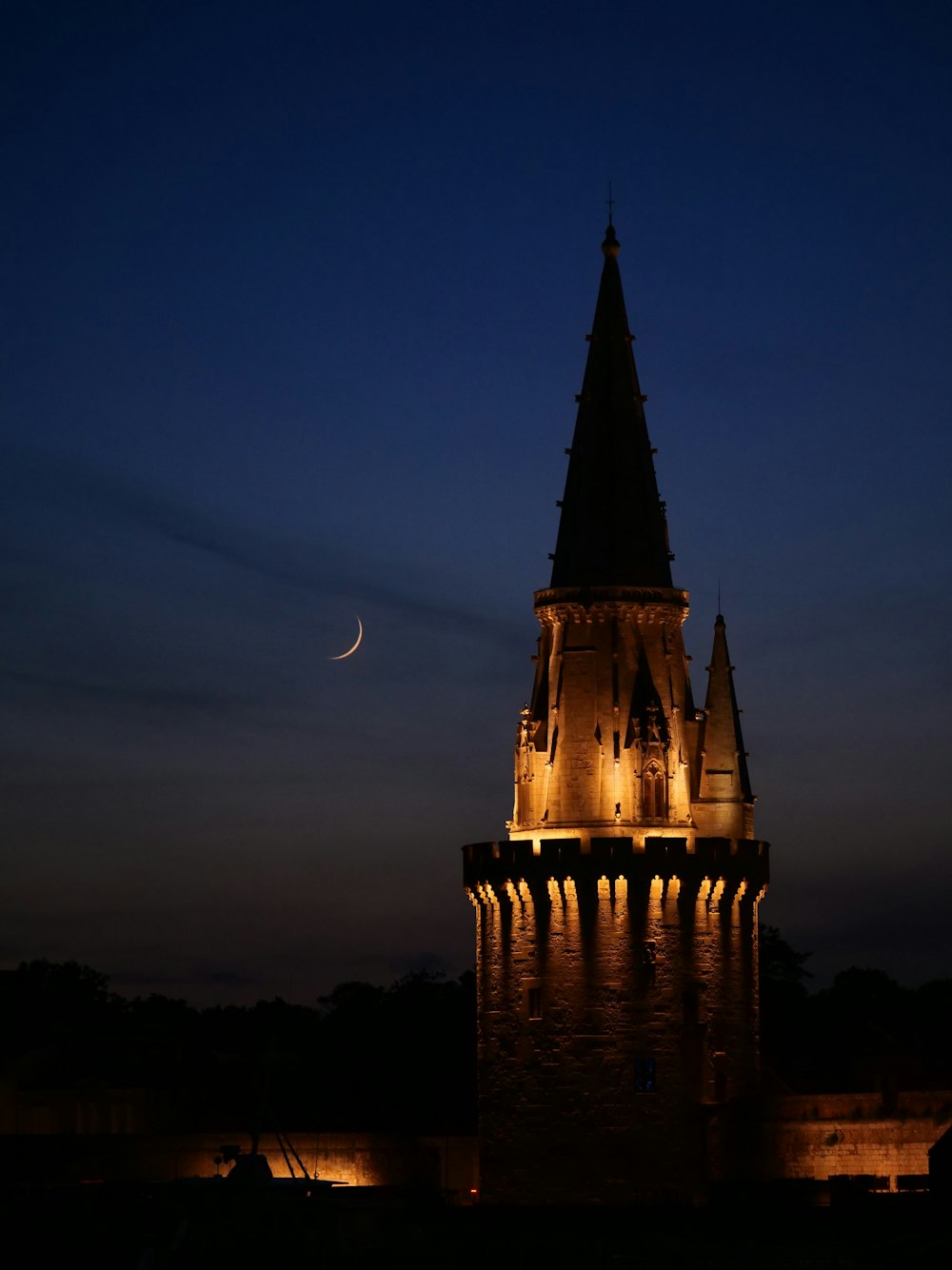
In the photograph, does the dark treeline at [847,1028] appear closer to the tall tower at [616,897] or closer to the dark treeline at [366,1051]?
the dark treeline at [366,1051]

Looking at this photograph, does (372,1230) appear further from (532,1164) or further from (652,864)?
(652,864)

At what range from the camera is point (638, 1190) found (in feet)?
222

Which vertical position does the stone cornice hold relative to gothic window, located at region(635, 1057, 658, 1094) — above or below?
above

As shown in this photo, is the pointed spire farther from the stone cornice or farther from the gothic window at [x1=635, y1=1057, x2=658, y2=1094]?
the gothic window at [x1=635, y1=1057, x2=658, y2=1094]

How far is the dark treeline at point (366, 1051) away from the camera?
9138 centimetres

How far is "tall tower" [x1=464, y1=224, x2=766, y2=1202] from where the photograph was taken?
67.8m

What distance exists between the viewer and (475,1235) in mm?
64812

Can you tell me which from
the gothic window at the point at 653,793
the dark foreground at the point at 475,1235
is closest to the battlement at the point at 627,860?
the gothic window at the point at 653,793

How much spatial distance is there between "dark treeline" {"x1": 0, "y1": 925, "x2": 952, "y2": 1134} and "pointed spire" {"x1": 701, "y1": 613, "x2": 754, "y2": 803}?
8.66m

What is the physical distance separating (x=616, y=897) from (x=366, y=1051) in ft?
123

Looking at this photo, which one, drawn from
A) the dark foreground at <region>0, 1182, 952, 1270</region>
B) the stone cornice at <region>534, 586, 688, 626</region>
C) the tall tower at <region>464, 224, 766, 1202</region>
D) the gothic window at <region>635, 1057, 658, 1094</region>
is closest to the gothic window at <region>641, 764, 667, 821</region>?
the tall tower at <region>464, 224, 766, 1202</region>

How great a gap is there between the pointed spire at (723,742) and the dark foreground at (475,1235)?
11.6 m

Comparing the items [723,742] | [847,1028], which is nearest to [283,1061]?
[847,1028]

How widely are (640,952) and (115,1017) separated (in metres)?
64.6
